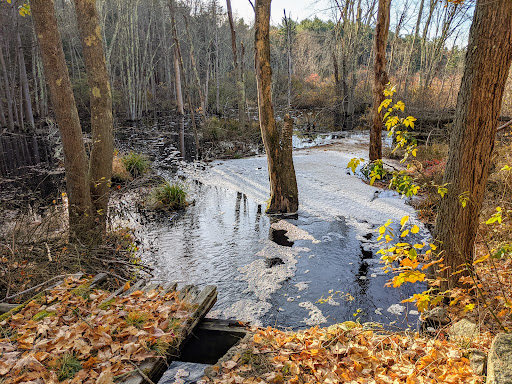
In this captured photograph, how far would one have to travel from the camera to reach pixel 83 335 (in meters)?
2.83

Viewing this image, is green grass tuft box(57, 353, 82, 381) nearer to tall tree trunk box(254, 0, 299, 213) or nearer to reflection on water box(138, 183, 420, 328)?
reflection on water box(138, 183, 420, 328)

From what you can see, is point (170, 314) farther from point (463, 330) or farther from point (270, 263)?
point (463, 330)

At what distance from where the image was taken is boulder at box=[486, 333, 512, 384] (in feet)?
6.86

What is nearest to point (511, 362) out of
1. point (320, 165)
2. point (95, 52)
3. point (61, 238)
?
point (61, 238)

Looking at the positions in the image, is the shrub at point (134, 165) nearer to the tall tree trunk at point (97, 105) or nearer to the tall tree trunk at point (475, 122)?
the tall tree trunk at point (97, 105)

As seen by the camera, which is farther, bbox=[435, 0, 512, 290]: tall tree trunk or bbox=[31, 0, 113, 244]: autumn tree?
bbox=[31, 0, 113, 244]: autumn tree

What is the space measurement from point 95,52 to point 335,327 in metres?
5.30

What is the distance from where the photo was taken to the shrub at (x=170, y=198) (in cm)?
871

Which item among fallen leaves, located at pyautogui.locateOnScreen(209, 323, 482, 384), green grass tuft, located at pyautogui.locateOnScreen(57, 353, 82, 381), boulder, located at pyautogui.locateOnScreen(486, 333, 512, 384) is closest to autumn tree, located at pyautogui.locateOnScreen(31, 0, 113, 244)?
green grass tuft, located at pyautogui.locateOnScreen(57, 353, 82, 381)

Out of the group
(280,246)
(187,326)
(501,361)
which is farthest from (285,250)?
(501,361)

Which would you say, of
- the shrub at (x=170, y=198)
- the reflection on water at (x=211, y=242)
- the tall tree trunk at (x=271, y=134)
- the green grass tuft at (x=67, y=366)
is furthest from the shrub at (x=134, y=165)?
the green grass tuft at (x=67, y=366)

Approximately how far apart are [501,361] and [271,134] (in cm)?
608

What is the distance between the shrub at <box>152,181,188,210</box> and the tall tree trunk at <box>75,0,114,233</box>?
2.85m

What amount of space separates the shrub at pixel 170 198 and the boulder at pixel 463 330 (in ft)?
22.2
